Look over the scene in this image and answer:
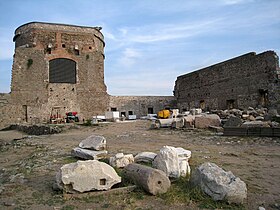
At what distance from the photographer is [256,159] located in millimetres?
5805

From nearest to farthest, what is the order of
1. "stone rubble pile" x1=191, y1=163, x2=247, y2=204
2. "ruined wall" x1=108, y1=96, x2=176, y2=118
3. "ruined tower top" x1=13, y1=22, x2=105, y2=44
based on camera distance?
"stone rubble pile" x1=191, y1=163, x2=247, y2=204
"ruined tower top" x1=13, y1=22, x2=105, y2=44
"ruined wall" x1=108, y1=96, x2=176, y2=118

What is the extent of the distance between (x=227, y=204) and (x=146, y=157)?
83.7 inches

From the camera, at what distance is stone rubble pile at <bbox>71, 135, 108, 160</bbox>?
18.4 ft

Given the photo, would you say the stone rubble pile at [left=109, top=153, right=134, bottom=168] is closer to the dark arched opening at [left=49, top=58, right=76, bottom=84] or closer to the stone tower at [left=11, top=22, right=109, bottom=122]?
the stone tower at [left=11, top=22, right=109, bottom=122]

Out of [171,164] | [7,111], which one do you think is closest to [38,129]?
[7,111]

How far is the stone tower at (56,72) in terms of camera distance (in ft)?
71.6

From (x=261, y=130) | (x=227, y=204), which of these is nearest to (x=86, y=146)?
(x=227, y=204)

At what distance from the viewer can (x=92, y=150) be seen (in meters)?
5.89

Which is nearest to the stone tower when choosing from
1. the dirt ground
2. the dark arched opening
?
the dark arched opening

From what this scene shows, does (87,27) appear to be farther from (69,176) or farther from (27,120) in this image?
(69,176)

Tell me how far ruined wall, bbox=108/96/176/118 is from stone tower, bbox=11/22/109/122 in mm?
2255

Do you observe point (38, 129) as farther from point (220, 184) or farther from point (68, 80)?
point (220, 184)

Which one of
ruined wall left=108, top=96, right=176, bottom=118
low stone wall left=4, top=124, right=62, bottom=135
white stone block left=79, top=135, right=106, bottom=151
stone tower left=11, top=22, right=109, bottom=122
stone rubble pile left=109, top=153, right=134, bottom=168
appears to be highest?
stone tower left=11, top=22, right=109, bottom=122

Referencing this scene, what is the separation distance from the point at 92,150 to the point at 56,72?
18862mm
